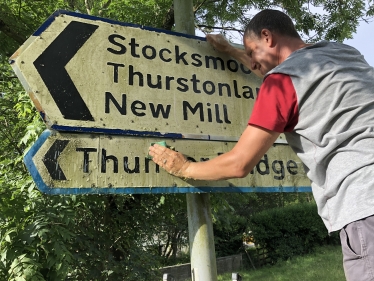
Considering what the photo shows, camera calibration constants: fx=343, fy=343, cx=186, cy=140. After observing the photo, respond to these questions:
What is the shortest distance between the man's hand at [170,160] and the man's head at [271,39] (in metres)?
0.58

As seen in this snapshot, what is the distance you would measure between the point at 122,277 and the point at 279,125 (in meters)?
3.56

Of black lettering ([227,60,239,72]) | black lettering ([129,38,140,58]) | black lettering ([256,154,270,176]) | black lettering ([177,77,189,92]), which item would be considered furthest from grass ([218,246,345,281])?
black lettering ([129,38,140,58])

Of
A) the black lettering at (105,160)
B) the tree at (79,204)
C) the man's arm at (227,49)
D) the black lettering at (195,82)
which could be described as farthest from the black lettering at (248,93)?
the tree at (79,204)

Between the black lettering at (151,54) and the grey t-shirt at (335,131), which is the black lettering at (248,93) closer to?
the black lettering at (151,54)

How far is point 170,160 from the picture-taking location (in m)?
1.60

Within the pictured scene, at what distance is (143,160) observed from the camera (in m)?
1.66

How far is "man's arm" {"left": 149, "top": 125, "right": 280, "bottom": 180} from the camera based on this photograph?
1.29 metres

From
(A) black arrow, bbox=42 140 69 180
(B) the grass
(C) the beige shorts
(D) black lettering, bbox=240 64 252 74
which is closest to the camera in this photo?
(C) the beige shorts

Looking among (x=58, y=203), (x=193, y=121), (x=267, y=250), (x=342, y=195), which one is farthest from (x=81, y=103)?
(x=267, y=250)

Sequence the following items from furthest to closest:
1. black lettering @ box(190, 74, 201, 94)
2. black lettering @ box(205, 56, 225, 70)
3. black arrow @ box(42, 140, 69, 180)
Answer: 1. black lettering @ box(205, 56, 225, 70)
2. black lettering @ box(190, 74, 201, 94)
3. black arrow @ box(42, 140, 69, 180)

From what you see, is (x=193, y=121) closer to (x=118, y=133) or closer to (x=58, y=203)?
(x=118, y=133)

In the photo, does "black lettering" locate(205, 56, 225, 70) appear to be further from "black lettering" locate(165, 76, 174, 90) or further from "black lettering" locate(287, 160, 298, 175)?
"black lettering" locate(287, 160, 298, 175)

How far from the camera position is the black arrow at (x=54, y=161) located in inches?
57.7

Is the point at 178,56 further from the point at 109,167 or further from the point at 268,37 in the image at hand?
the point at 109,167
